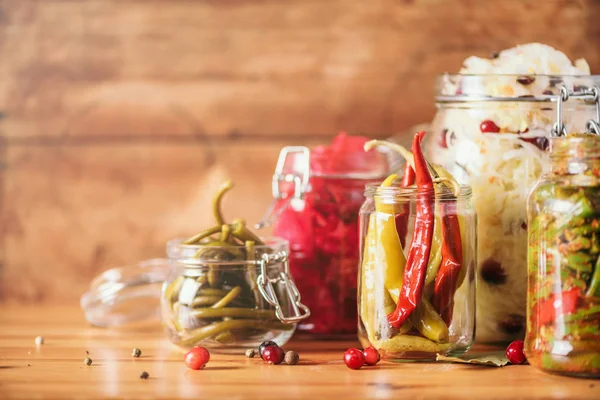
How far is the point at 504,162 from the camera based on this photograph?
104 centimetres

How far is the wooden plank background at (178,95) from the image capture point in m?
1.43

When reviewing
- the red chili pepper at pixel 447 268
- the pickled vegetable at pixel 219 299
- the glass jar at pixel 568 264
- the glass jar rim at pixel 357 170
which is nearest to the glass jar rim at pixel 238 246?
the pickled vegetable at pixel 219 299

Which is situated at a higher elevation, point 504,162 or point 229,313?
point 504,162

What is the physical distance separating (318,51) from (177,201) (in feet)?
1.25

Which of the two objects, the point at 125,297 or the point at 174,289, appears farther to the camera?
the point at 125,297

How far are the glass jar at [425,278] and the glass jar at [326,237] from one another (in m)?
0.14

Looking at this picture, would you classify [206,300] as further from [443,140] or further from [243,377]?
[443,140]

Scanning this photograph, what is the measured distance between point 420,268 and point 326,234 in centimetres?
22

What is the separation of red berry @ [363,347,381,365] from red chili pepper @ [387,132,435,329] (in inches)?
1.6

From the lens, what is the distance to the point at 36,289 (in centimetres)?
150

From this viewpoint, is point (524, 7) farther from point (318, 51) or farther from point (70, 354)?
point (70, 354)

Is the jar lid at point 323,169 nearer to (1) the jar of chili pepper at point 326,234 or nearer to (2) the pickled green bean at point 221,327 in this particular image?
(1) the jar of chili pepper at point 326,234

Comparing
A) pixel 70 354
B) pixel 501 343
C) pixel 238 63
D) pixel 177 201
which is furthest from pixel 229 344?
pixel 238 63

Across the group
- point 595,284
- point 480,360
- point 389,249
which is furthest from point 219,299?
point 595,284
